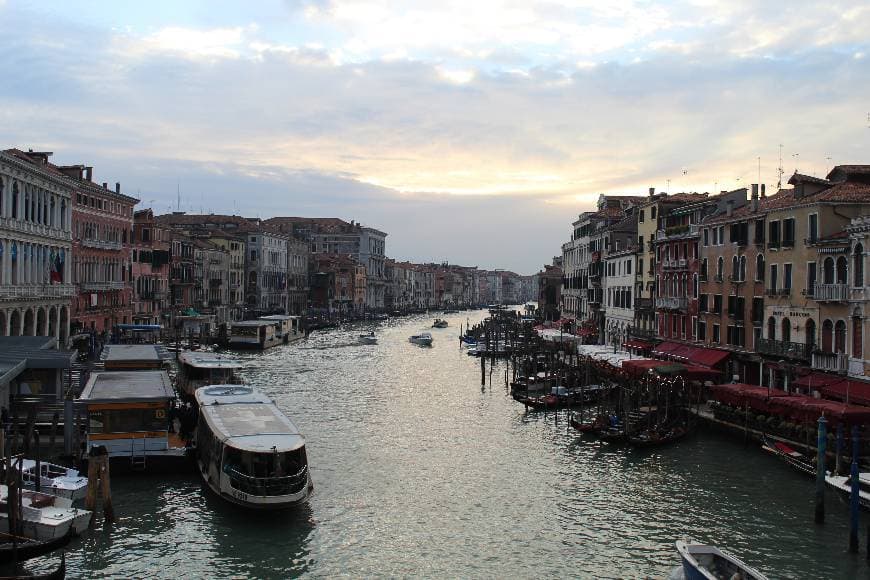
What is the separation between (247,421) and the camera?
57.8ft

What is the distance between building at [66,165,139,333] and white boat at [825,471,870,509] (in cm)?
3401

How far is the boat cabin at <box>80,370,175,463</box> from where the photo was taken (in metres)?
17.9

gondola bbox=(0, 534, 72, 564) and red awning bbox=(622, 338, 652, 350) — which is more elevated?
red awning bbox=(622, 338, 652, 350)

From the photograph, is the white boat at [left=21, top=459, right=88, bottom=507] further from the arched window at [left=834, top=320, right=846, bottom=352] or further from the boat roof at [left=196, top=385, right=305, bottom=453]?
the arched window at [left=834, top=320, right=846, bottom=352]

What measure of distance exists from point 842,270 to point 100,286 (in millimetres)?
35077

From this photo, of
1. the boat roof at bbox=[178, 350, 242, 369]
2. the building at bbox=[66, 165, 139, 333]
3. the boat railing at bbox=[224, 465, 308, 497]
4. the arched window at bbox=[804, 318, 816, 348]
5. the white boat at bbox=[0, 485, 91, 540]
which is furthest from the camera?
the building at bbox=[66, 165, 139, 333]

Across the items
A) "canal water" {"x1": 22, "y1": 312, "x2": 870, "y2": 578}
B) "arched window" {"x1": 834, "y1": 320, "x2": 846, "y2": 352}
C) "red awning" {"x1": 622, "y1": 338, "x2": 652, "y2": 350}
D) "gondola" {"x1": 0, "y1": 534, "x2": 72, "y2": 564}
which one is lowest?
"canal water" {"x1": 22, "y1": 312, "x2": 870, "y2": 578}

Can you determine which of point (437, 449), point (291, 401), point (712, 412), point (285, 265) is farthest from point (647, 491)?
point (285, 265)

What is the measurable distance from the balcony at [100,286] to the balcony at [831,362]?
109ft

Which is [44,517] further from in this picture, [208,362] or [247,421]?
[208,362]

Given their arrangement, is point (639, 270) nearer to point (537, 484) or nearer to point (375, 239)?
point (537, 484)

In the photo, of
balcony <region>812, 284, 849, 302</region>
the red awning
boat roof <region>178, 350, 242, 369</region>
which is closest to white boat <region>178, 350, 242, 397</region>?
boat roof <region>178, 350, 242, 369</region>

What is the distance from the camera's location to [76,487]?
15461 mm

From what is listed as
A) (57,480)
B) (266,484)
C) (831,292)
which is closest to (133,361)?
(57,480)
